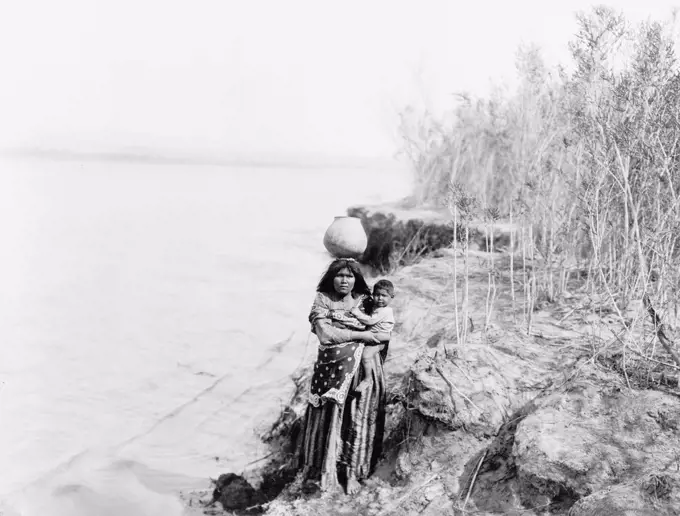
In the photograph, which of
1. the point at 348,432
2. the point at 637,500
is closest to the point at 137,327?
the point at 348,432

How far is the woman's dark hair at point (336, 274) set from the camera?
3.30 metres

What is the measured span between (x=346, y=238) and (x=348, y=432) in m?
0.94

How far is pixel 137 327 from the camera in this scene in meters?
8.32

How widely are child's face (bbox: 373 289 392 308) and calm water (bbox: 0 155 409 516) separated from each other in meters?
1.27

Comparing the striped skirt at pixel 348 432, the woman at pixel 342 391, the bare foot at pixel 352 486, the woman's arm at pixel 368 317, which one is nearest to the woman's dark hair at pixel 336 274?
the woman at pixel 342 391

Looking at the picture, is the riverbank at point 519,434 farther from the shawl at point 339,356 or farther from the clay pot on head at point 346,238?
the clay pot on head at point 346,238

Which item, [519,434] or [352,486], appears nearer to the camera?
[519,434]

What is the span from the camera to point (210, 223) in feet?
42.3

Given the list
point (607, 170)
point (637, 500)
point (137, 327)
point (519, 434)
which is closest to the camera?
point (637, 500)

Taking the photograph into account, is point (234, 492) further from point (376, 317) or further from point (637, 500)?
point (637, 500)

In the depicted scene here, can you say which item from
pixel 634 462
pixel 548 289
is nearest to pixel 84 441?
pixel 548 289

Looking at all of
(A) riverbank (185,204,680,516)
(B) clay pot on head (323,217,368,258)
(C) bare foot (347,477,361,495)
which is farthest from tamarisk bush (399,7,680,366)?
(C) bare foot (347,477,361,495)

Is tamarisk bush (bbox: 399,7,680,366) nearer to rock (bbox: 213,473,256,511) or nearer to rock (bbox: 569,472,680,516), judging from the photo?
rock (bbox: 569,472,680,516)

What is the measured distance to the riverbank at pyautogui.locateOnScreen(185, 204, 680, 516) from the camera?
9.16 feet
